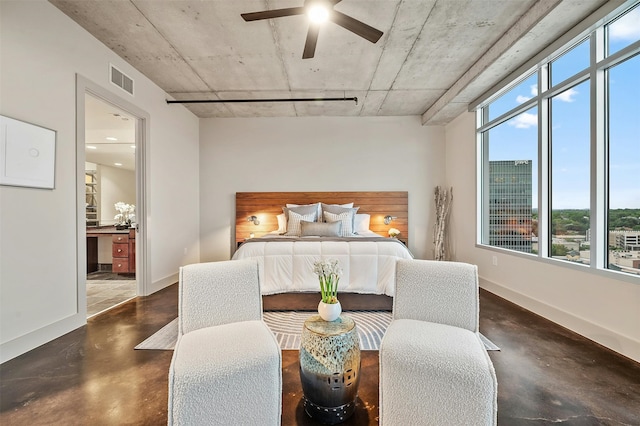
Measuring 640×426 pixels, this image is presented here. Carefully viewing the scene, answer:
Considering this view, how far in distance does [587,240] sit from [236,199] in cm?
476

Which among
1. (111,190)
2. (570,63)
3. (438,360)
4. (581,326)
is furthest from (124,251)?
(570,63)

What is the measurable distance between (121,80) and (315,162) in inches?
118

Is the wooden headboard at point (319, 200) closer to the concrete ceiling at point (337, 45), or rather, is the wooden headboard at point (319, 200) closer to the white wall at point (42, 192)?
the concrete ceiling at point (337, 45)

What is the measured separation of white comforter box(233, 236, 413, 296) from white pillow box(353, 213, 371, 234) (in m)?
1.65

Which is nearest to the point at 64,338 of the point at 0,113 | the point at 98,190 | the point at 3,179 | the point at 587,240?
the point at 3,179

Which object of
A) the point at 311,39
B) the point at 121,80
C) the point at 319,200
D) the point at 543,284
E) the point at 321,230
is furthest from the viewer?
the point at 319,200

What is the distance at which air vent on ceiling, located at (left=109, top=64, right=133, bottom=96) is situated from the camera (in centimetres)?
312

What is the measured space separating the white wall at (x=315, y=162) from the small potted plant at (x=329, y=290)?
3716mm

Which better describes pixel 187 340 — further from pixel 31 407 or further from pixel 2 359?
pixel 2 359

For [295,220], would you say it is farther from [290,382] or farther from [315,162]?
[290,382]

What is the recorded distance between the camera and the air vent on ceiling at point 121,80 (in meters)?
3.12

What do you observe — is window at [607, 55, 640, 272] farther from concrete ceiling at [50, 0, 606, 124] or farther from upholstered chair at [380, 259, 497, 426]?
upholstered chair at [380, 259, 497, 426]

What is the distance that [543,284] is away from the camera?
2.91 m

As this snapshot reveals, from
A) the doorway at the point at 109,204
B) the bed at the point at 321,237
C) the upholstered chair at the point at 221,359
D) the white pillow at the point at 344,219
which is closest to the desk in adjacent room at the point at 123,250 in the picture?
the doorway at the point at 109,204
